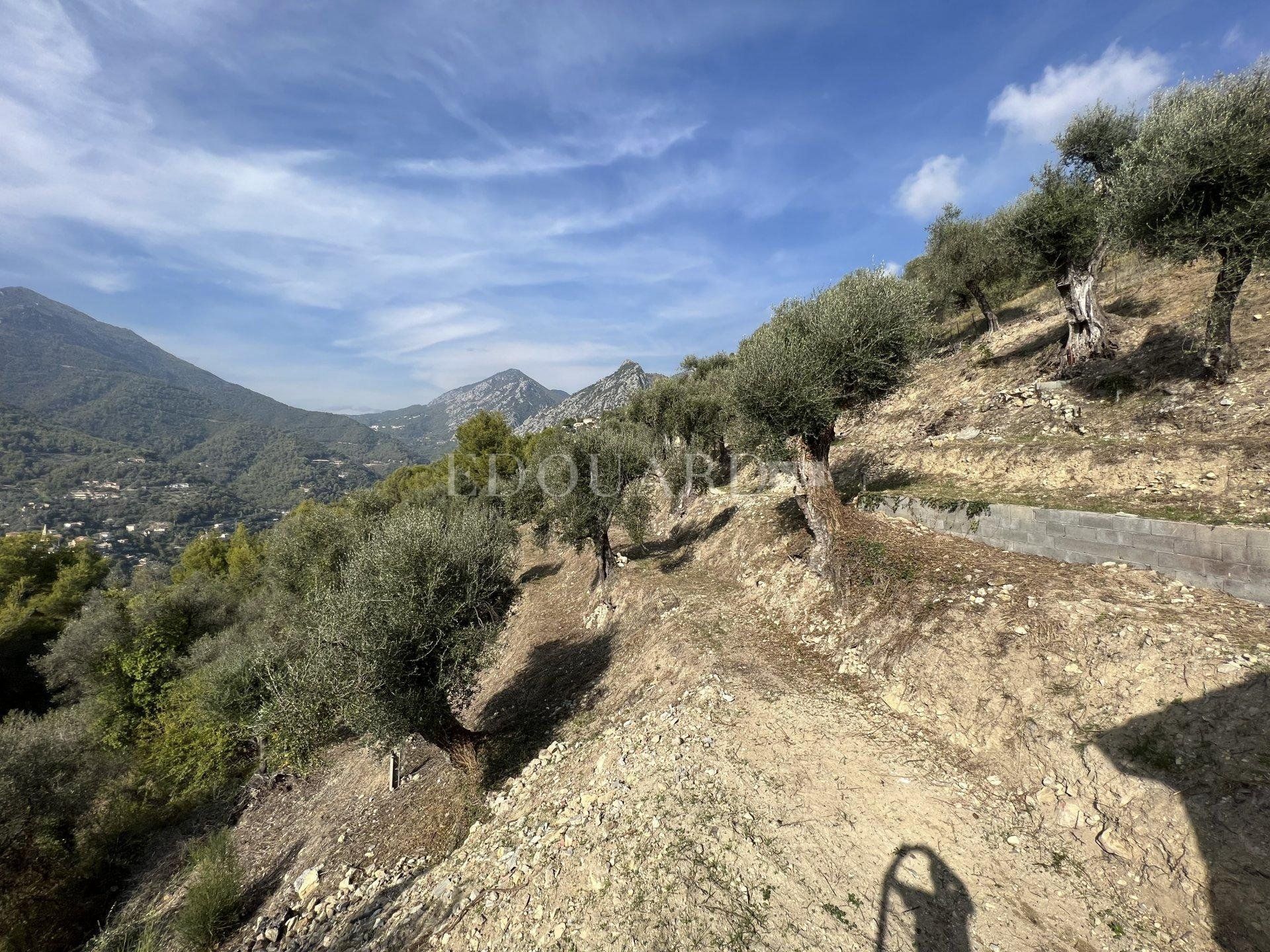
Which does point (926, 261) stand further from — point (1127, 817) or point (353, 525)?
point (353, 525)

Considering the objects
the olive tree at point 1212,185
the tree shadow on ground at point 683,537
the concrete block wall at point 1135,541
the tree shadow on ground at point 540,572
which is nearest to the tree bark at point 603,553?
the tree shadow on ground at point 683,537

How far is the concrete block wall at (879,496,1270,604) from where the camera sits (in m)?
9.14

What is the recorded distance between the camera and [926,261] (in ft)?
117

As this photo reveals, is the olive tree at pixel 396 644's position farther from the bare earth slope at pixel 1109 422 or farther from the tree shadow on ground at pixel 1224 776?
the bare earth slope at pixel 1109 422

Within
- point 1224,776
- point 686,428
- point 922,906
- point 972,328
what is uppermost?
point 972,328

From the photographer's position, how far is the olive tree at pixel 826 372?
51.5ft

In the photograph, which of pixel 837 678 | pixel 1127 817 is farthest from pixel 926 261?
pixel 1127 817

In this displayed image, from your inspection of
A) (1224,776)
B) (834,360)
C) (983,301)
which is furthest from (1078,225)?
(1224,776)

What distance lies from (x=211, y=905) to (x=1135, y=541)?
25.3 meters

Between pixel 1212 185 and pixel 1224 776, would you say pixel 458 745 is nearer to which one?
pixel 1224 776

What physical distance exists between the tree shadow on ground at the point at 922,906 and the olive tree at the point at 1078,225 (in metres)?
23.1

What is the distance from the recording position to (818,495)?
16219 mm

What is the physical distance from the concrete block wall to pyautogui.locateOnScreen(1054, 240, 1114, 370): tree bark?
1309cm

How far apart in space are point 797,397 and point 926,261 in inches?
1197
